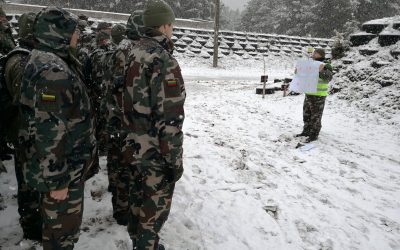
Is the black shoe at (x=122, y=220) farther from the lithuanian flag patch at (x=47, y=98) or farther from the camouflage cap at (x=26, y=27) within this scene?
the camouflage cap at (x=26, y=27)

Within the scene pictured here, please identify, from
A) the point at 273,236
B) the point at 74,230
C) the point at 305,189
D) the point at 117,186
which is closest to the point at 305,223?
the point at 273,236

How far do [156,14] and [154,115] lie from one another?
92cm

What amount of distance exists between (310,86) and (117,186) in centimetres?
556

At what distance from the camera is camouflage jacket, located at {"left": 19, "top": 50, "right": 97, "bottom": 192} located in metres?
2.45

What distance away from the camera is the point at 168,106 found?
111 inches

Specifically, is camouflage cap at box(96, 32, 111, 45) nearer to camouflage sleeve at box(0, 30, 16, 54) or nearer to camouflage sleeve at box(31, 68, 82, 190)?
camouflage sleeve at box(0, 30, 16, 54)

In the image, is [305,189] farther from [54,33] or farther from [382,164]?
[54,33]

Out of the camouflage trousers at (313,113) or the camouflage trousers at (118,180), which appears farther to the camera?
the camouflage trousers at (313,113)

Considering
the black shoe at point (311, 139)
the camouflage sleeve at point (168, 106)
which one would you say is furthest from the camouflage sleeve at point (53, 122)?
the black shoe at point (311, 139)

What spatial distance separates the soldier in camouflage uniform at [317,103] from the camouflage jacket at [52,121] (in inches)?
249

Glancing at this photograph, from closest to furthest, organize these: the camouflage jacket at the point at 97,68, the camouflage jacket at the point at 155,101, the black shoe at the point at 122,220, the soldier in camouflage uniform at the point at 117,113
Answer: the camouflage jacket at the point at 155,101 → the soldier in camouflage uniform at the point at 117,113 → the black shoe at the point at 122,220 → the camouflage jacket at the point at 97,68

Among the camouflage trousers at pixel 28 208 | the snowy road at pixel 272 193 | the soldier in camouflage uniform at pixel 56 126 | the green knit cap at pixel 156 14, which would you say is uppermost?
the green knit cap at pixel 156 14

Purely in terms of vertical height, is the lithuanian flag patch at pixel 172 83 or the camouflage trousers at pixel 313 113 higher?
the lithuanian flag patch at pixel 172 83

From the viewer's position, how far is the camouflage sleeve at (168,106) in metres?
2.78
